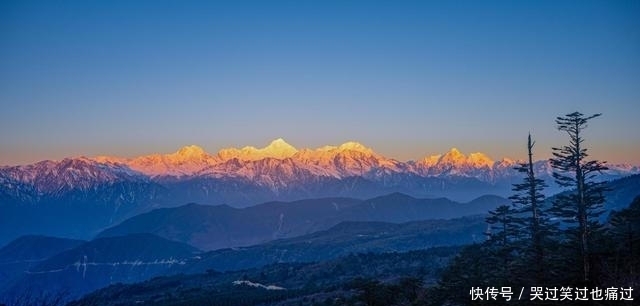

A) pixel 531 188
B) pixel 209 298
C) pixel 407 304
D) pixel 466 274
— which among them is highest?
pixel 531 188

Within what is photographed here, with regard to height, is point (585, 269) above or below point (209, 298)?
above

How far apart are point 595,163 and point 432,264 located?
14895 centimetres

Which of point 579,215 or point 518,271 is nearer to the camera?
point 579,215

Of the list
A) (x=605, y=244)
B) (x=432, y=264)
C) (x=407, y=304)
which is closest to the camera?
(x=605, y=244)

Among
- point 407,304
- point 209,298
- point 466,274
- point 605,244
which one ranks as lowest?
point 209,298

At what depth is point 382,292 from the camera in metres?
66.6

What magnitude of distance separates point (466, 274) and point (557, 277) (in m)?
11.3

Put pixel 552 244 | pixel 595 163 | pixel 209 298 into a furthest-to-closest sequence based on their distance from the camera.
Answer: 1. pixel 209 298
2. pixel 552 244
3. pixel 595 163

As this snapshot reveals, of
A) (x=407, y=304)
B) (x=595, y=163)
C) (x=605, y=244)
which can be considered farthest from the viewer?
(x=407, y=304)

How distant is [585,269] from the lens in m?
53.2

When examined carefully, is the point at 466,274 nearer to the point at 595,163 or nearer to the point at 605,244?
the point at 605,244

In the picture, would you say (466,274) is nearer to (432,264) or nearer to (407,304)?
(407,304)

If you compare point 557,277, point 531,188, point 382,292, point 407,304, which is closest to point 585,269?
point 557,277

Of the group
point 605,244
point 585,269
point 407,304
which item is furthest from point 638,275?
point 407,304
